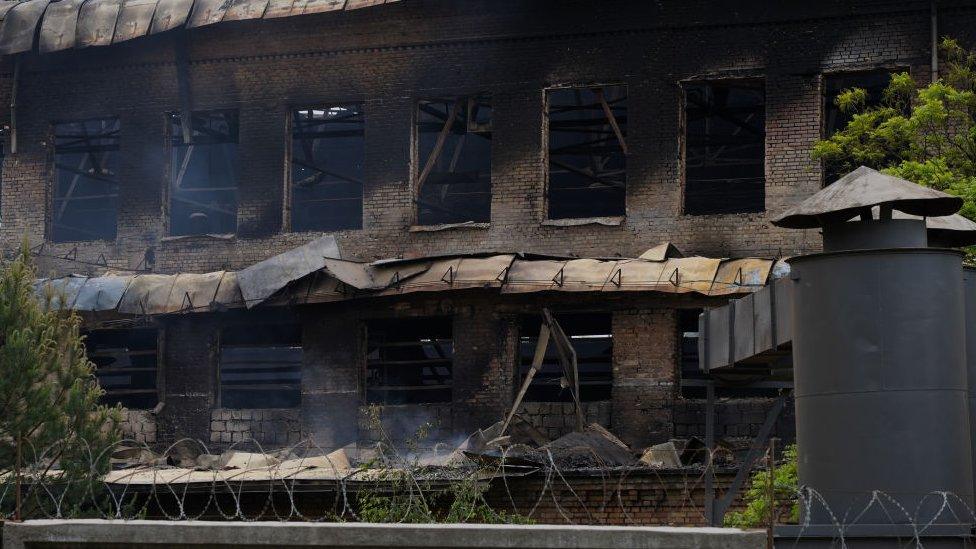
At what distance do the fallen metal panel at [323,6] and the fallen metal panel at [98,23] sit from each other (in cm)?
391

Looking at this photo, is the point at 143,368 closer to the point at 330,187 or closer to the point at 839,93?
the point at 330,187

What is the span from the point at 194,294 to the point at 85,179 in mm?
8987

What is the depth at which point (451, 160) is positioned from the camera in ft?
98.8

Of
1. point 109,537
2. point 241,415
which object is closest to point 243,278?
point 241,415

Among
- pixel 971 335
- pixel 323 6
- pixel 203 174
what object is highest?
pixel 323 6

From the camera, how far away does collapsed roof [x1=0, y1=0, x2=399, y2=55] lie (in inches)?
1039

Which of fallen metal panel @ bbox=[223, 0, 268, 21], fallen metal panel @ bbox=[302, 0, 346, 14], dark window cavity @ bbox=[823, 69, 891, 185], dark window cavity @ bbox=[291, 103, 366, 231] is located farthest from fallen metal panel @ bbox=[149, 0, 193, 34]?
dark window cavity @ bbox=[823, 69, 891, 185]

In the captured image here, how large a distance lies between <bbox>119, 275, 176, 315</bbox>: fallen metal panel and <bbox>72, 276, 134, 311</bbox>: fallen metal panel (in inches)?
5.0

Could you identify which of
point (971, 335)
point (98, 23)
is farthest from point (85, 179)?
point (971, 335)

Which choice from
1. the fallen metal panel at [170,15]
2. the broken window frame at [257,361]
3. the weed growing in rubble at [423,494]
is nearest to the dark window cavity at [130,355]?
the broken window frame at [257,361]

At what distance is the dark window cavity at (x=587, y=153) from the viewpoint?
26656 millimetres

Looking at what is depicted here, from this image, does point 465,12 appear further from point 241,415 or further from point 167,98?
point 241,415

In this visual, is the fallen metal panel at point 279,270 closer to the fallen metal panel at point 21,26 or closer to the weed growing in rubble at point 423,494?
the weed growing in rubble at point 423,494

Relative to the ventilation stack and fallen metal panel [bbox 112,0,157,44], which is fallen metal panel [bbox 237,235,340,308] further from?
the ventilation stack
